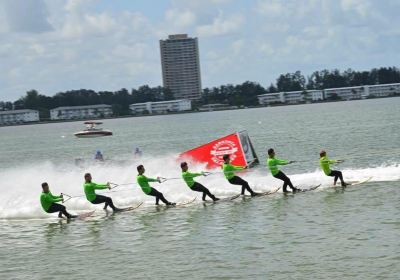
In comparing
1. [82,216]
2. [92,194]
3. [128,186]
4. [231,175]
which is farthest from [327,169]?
[82,216]

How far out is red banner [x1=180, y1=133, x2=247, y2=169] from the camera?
35531mm

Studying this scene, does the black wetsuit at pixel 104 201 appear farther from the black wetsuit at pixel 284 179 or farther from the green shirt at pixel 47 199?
the black wetsuit at pixel 284 179

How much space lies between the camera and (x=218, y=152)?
117 feet

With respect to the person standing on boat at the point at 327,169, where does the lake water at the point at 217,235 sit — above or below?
below

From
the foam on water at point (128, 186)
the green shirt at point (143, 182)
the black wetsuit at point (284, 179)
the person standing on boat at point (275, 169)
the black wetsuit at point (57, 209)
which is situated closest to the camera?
the black wetsuit at point (57, 209)

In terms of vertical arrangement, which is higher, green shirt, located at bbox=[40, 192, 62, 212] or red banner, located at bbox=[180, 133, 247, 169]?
red banner, located at bbox=[180, 133, 247, 169]

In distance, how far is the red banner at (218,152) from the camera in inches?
1399

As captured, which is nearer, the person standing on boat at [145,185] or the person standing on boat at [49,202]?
the person standing on boat at [49,202]

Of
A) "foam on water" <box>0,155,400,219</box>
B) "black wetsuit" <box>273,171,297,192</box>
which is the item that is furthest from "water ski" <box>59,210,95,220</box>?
"black wetsuit" <box>273,171,297,192</box>

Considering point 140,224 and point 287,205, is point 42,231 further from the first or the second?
point 287,205

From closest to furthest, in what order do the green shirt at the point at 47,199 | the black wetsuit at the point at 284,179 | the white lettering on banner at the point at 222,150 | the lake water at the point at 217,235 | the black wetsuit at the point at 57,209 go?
the lake water at the point at 217,235 < the green shirt at the point at 47,199 < the black wetsuit at the point at 57,209 < the black wetsuit at the point at 284,179 < the white lettering on banner at the point at 222,150

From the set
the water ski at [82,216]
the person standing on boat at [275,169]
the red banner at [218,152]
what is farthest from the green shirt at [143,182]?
the red banner at [218,152]

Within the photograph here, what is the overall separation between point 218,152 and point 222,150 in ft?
0.90

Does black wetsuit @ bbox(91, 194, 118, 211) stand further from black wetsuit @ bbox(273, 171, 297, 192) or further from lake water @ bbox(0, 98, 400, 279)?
black wetsuit @ bbox(273, 171, 297, 192)
